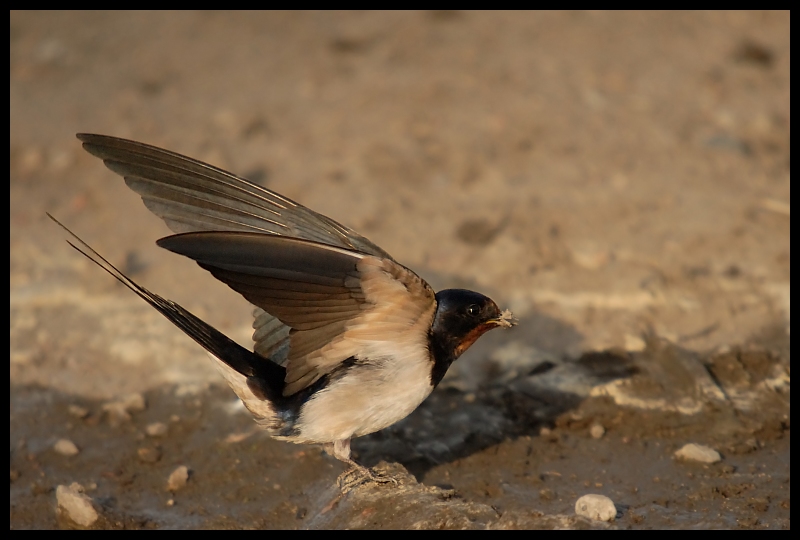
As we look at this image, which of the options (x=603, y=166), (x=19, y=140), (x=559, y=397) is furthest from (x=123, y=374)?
(x=603, y=166)

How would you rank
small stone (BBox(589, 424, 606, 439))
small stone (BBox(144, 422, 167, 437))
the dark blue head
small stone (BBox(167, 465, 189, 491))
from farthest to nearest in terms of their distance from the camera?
small stone (BBox(144, 422, 167, 437))
small stone (BBox(589, 424, 606, 439))
small stone (BBox(167, 465, 189, 491))
the dark blue head

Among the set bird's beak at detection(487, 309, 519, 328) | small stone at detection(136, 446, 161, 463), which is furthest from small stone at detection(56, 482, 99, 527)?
bird's beak at detection(487, 309, 519, 328)

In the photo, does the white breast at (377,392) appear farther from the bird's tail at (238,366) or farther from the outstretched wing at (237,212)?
the bird's tail at (238,366)

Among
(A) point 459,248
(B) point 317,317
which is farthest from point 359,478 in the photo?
(A) point 459,248

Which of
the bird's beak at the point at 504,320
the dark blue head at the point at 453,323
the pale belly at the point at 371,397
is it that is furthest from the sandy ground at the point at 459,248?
the bird's beak at the point at 504,320

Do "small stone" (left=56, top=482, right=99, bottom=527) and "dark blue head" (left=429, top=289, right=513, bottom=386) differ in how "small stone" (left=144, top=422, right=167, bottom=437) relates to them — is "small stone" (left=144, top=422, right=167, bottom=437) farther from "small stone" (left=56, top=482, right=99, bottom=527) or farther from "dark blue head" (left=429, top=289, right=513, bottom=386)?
"dark blue head" (left=429, top=289, right=513, bottom=386)

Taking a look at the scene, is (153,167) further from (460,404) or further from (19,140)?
(19,140)
